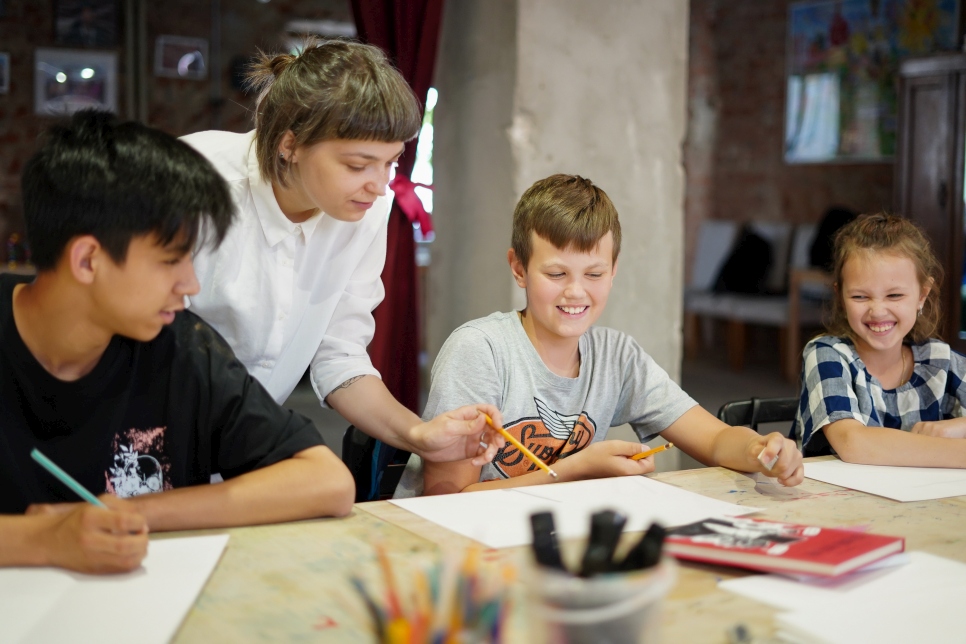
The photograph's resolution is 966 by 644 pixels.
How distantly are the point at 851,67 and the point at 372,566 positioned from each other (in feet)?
21.7

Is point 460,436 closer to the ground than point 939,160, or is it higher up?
closer to the ground

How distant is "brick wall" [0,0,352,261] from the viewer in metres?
6.34

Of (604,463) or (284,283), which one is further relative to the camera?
(284,283)

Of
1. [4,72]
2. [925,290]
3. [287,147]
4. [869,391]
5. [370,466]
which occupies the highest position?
[4,72]

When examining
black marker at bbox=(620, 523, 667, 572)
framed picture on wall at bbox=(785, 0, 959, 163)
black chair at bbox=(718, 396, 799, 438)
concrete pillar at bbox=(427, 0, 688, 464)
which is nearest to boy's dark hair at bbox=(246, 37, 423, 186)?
black chair at bbox=(718, 396, 799, 438)

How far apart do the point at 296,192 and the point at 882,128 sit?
19.4 feet

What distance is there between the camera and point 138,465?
4.63 ft

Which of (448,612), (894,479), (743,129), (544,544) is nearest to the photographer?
(448,612)

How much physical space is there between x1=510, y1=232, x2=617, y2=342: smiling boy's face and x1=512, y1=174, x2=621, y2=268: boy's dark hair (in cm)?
2

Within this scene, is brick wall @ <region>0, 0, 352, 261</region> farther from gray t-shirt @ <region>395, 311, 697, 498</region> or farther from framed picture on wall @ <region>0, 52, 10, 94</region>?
gray t-shirt @ <region>395, 311, 697, 498</region>

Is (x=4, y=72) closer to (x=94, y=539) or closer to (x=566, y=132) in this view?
(x=566, y=132)

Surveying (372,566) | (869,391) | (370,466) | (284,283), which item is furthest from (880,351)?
(372,566)

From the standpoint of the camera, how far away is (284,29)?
7102 millimetres

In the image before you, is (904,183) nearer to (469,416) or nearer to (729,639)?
(469,416)
